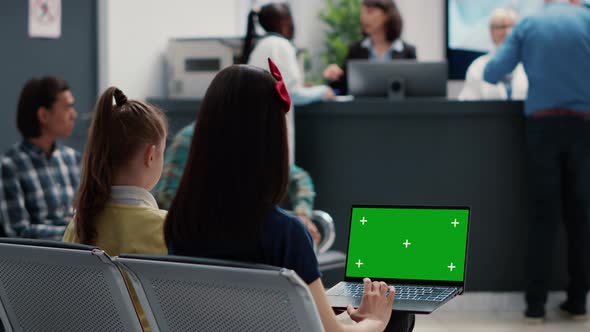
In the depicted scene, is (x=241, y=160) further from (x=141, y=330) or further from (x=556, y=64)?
(x=556, y=64)

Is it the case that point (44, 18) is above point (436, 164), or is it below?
above

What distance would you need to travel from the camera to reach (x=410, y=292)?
207 centimetres

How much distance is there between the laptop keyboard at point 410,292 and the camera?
2.00 metres

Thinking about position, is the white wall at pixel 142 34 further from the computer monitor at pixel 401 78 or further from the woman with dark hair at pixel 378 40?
the computer monitor at pixel 401 78

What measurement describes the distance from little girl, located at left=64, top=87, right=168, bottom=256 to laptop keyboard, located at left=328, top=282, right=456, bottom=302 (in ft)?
1.34

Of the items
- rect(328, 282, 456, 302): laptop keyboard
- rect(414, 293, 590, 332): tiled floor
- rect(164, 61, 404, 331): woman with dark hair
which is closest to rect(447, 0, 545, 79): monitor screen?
rect(414, 293, 590, 332): tiled floor

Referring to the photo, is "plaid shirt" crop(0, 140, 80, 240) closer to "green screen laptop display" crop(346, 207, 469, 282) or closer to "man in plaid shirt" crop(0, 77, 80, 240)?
"man in plaid shirt" crop(0, 77, 80, 240)

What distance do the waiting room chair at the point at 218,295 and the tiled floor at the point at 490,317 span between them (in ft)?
9.06

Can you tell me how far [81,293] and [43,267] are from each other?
10 centimetres

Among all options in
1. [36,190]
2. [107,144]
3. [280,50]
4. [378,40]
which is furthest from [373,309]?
[378,40]

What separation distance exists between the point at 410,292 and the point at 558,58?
2.67m

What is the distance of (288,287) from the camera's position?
1586 millimetres

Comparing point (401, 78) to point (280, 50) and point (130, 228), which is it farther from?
point (130, 228)

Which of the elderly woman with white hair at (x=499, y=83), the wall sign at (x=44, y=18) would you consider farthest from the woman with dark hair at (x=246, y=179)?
the elderly woman with white hair at (x=499, y=83)
